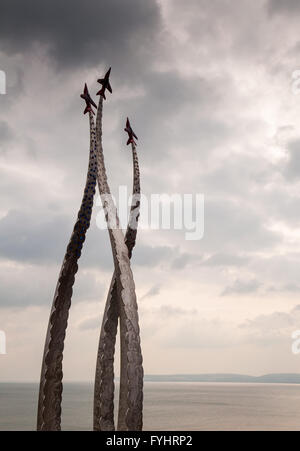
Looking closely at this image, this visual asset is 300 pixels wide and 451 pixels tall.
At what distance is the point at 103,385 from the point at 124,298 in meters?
1.56

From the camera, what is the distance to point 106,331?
8453 mm

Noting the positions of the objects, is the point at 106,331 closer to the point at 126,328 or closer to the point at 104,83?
the point at 126,328

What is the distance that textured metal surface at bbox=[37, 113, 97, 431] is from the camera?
7.75 meters

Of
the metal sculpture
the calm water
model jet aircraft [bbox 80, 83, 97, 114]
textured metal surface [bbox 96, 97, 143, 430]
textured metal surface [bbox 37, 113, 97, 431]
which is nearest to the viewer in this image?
textured metal surface [bbox 96, 97, 143, 430]

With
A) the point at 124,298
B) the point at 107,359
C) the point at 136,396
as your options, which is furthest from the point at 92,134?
the point at 136,396

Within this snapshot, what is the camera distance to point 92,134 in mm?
9062

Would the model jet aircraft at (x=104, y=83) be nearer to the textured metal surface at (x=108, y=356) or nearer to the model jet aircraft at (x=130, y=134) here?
the model jet aircraft at (x=130, y=134)

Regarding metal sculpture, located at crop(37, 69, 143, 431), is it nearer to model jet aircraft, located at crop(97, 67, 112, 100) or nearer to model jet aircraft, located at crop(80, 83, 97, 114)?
model jet aircraft, located at crop(80, 83, 97, 114)

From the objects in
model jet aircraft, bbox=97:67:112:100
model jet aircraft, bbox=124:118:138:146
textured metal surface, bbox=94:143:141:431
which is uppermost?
model jet aircraft, bbox=97:67:112:100

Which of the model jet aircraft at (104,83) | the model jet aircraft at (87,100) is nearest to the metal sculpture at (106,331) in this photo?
the model jet aircraft at (87,100)

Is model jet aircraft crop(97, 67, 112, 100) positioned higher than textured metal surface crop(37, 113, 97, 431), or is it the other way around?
model jet aircraft crop(97, 67, 112, 100)

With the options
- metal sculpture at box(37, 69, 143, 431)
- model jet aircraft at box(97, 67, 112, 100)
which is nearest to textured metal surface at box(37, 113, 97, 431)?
metal sculpture at box(37, 69, 143, 431)
